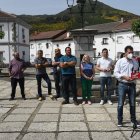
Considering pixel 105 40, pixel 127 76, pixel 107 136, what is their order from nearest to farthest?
pixel 107 136, pixel 127 76, pixel 105 40

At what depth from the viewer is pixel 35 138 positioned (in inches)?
293

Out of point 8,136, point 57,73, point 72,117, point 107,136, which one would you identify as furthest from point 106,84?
point 8,136

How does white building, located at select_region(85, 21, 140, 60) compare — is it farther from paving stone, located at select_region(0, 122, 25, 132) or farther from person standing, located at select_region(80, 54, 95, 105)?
paving stone, located at select_region(0, 122, 25, 132)

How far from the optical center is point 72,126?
8.45 metres

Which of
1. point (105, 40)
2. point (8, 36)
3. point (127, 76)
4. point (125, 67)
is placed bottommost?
point (127, 76)

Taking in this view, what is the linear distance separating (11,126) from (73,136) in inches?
64.9

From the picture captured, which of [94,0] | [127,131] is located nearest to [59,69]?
[94,0]

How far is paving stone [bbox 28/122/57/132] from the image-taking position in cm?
812

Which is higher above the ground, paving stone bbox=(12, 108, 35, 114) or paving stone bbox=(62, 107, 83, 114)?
paving stone bbox=(62, 107, 83, 114)

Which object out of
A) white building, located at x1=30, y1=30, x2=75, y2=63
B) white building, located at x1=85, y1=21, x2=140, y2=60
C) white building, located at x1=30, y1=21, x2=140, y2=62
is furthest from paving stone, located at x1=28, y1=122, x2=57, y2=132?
white building, located at x1=30, y1=30, x2=75, y2=63

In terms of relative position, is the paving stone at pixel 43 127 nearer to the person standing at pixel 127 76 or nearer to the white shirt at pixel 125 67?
the person standing at pixel 127 76

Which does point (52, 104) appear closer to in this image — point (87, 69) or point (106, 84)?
point (87, 69)

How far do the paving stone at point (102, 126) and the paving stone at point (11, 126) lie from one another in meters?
1.52

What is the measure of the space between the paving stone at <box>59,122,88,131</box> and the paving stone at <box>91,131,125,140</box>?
49cm
